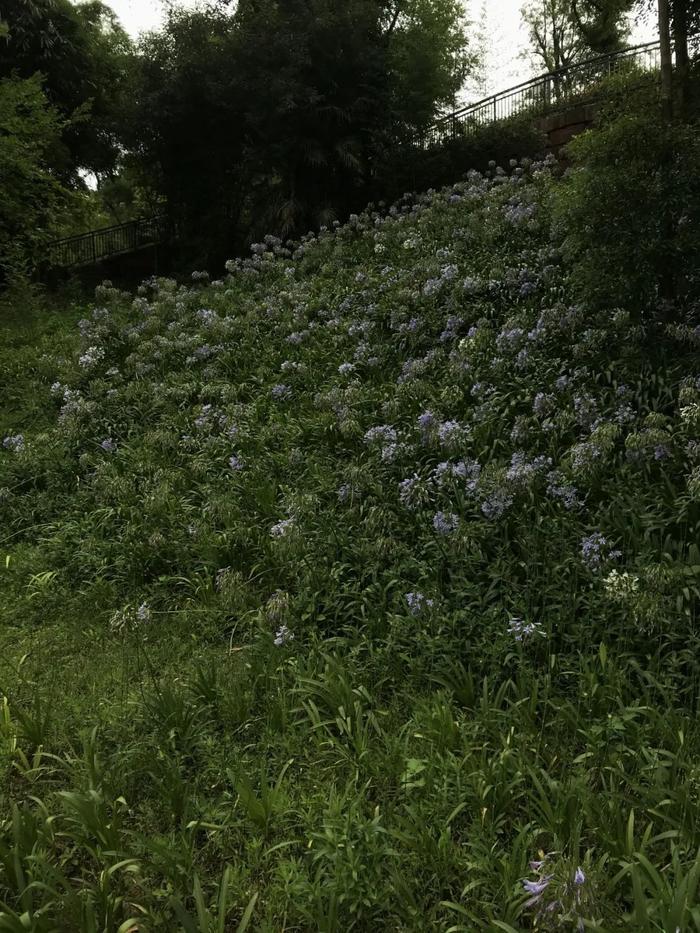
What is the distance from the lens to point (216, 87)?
12758 mm

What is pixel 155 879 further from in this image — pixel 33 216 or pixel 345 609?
pixel 33 216

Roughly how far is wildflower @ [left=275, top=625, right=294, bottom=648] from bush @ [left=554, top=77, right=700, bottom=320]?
3.16 m

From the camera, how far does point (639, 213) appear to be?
174 inches

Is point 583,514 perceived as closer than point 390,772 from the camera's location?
No

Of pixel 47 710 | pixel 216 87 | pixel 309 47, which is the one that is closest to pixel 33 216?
pixel 216 87

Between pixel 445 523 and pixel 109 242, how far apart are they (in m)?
18.1

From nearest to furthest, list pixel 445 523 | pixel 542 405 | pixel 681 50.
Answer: pixel 445 523 → pixel 542 405 → pixel 681 50

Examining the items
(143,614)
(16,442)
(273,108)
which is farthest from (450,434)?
(273,108)

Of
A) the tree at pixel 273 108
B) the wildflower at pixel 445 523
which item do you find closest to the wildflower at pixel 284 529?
the wildflower at pixel 445 523

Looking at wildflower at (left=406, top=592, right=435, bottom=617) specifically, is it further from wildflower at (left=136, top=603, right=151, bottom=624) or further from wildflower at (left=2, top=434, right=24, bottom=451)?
wildflower at (left=2, top=434, right=24, bottom=451)

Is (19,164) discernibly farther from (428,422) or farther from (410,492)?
(410,492)

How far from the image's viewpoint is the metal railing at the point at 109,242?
17.3m

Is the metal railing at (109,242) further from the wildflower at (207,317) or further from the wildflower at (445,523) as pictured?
the wildflower at (445,523)

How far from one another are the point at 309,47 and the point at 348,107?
1227 mm
